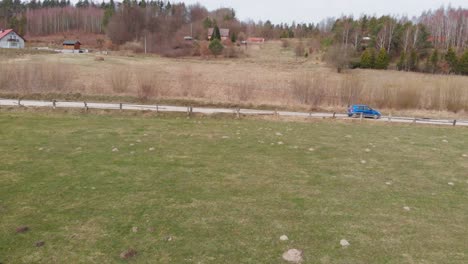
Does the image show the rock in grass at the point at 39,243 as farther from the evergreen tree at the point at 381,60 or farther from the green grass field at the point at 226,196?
the evergreen tree at the point at 381,60

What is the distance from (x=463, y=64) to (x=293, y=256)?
76.3m

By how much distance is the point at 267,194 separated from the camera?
12148 millimetres

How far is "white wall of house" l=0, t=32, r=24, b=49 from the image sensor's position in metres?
96.8

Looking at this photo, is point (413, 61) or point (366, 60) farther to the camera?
point (413, 61)

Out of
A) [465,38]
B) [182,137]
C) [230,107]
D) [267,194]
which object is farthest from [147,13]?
[267,194]

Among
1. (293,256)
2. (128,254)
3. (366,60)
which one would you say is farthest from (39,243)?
(366,60)

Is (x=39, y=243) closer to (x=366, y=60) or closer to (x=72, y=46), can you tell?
(x=366, y=60)

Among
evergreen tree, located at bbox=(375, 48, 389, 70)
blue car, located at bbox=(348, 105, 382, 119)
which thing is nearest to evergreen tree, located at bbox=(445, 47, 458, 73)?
evergreen tree, located at bbox=(375, 48, 389, 70)

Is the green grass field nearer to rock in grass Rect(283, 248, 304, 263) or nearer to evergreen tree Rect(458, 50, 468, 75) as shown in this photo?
rock in grass Rect(283, 248, 304, 263)

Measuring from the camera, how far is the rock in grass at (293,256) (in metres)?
8.24

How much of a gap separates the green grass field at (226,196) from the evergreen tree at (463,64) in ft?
193

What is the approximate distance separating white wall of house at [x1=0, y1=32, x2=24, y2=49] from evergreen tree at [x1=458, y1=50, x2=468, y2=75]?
108 m

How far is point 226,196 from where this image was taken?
11891 millimetres

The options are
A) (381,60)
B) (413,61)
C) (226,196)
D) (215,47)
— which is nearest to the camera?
(226,196)
